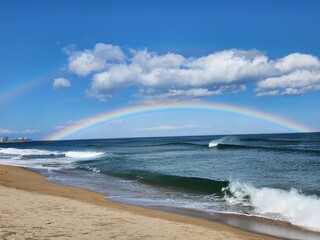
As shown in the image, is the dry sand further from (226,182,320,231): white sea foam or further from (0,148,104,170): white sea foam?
(0,148,104,170): white sea foam

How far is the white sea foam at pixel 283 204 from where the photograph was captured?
1154 cm

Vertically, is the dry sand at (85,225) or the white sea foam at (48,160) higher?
the dry sand at (85,225)

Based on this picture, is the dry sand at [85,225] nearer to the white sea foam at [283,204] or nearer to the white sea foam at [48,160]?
the white sea foam at [283,204]

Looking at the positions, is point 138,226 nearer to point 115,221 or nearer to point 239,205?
point 115,221

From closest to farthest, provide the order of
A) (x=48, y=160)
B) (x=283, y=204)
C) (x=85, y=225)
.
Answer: (x=85, y=225) → (x=283, y=204) → (x=48, y=160)

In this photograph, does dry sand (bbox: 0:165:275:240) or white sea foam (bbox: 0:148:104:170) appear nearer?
dry sand (bbox: 0:165:275:240)

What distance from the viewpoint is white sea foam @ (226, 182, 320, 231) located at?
11.5 meters

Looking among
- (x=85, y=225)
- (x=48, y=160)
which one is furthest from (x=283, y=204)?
(x=48, y=160)

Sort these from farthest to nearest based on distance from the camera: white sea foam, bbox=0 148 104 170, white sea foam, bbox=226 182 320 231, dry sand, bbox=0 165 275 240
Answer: white sea foam, bbox=0 148 104 170 → white sea foam, bbox=226 182 320 231 → dry sand, bbox=0 165 275 240

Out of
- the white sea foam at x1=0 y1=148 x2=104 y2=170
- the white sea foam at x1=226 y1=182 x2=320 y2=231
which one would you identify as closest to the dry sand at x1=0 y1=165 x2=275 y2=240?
the white sea foam at x1=226 y1=182 x2=320 y2=231

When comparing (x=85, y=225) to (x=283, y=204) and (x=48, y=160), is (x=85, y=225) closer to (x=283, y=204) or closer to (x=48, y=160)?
(x=283, y=204)

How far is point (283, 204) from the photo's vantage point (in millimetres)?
13703

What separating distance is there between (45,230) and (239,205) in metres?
8.74

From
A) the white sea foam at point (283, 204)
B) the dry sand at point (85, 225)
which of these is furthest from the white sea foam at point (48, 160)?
the dry sand at point (85, 225)
